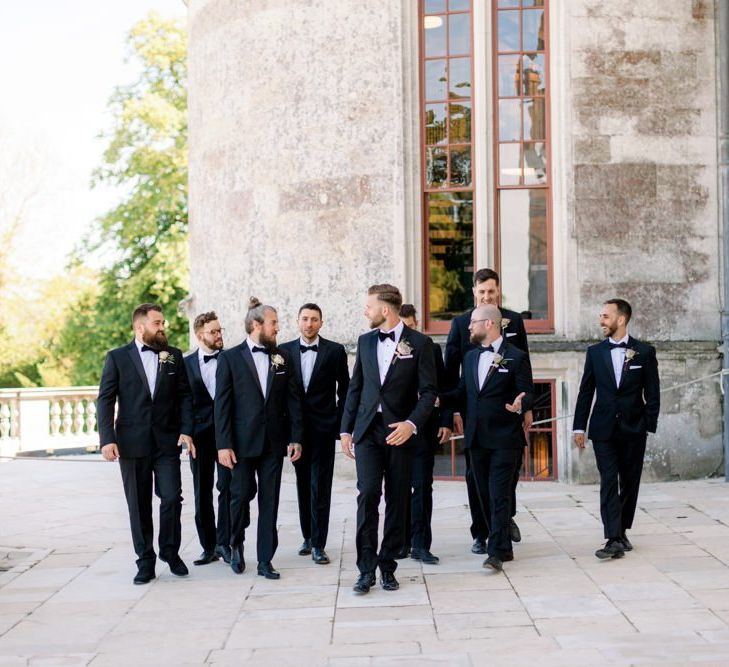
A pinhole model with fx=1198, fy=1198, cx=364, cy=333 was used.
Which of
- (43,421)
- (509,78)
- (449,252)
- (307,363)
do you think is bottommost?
(43,421)

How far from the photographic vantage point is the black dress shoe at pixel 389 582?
7680mm

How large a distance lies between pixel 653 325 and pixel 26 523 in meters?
7.01

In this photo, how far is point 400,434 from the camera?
767 cm

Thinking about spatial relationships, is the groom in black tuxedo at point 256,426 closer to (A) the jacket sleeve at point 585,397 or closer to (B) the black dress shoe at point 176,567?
(B) the black dress shoe at point 176,567

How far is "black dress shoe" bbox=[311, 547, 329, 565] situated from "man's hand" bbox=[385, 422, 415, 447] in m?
1.49

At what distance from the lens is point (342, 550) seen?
9.30 meters

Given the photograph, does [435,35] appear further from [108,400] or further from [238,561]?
[238,561]

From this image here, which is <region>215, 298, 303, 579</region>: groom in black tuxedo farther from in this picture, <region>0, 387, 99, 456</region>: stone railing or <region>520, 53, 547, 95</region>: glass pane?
<region>0, 387, 99, 456</region>: stone railing

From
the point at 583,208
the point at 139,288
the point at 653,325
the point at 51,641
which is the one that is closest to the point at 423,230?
the point at 583,208

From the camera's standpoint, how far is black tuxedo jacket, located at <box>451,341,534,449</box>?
8.38 metres

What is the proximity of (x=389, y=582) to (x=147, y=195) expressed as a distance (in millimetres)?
26456

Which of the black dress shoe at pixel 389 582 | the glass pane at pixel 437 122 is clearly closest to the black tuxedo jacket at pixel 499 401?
the black dress shoe at pixel 389 582

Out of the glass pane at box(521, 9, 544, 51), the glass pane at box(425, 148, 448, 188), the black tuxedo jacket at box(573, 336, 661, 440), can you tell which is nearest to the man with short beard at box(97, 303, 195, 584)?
the black tuxedo jacket at box(573, 336, 661, 440)

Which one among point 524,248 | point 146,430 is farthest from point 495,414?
point 524,248
